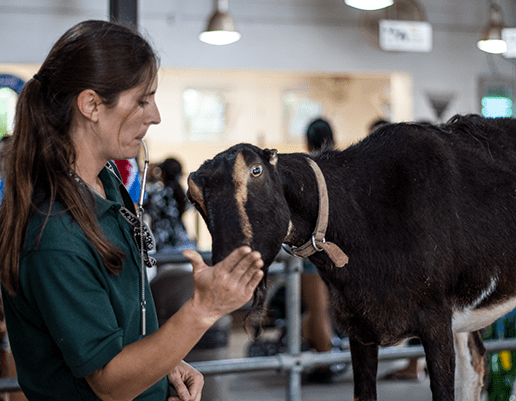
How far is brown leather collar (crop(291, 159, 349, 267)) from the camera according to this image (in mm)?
1420

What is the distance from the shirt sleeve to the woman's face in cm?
27

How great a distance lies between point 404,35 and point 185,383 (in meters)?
5.54

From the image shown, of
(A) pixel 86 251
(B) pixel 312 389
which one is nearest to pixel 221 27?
(B) pixel 312 389

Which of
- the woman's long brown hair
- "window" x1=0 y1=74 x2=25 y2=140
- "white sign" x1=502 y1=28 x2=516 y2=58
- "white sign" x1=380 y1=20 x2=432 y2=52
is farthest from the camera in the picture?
"window" x1=0 y1=74 x2=25 y2=140

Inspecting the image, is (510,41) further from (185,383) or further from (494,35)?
(185,383)

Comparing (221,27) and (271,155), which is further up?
(221,27)

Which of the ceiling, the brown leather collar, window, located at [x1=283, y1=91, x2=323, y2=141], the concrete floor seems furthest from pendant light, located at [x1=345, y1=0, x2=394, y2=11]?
the brown leather collar

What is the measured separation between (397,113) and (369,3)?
257 centimetres

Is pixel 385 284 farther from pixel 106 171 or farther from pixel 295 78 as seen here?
pixel 295 78

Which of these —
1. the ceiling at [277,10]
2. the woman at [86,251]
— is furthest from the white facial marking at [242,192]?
the ceiling at [277,10]

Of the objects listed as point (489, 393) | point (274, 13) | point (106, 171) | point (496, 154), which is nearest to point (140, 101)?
point (106, 171)

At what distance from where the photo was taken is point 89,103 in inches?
47.1

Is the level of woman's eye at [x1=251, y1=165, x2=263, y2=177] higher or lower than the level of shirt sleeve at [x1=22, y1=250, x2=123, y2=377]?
higher

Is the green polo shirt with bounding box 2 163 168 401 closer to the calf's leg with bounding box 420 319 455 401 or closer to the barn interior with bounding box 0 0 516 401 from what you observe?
the calf's leg with bounding box 420 319 455 401
